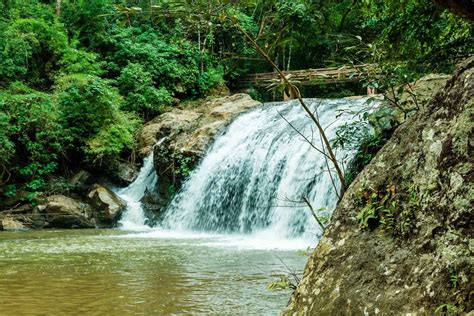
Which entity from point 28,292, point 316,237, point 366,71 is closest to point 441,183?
point 366,71

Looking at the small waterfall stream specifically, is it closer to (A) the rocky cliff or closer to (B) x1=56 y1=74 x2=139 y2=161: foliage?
(B) x1=56 y1=74 x2=139 y2=161: foliage

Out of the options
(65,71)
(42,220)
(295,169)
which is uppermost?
(65,71)

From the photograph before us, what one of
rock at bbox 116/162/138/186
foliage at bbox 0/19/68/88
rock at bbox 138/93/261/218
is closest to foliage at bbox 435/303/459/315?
rock at bbox 138/93/261/218

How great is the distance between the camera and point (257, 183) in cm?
1198

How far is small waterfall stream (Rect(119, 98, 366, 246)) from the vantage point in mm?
10455

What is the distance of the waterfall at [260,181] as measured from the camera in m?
10.5

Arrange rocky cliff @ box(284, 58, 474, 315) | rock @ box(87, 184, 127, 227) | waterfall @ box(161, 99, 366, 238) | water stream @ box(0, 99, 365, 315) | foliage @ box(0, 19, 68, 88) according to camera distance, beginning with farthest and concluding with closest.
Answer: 1. foliage @ box(0, 19, 68, 88)
2. rock @ box(87, 184, 127, 227)
3. waterfall @ box(161, 99, 366, 238)
4. water stream @ box(0, 99, 365, 315)
5. rocky cliff @ box(284, 58, 474, 315)

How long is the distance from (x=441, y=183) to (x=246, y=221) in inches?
365

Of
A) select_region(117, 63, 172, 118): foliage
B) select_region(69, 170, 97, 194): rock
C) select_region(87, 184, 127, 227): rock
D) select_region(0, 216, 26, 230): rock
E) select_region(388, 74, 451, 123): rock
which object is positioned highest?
select_region(117, 63, 172, 118): foliage

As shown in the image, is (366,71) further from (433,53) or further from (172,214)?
(172,214)

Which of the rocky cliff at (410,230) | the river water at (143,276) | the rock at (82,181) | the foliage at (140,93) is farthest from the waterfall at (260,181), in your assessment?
the rocky cliff at (410,230)

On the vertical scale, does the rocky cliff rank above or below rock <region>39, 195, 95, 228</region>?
above

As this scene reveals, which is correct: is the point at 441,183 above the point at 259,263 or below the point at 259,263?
above

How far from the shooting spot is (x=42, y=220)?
12969 millimetres
